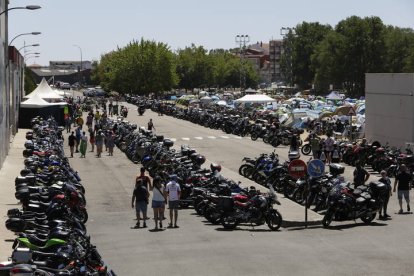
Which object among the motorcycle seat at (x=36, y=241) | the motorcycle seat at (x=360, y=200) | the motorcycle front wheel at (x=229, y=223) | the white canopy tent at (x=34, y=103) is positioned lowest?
the motorcycle front wheel at (x=229, y=223)

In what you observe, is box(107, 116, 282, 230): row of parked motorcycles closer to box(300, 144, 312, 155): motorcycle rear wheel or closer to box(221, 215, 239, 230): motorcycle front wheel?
box(221, 215, 239, 230): motorcycle front wheel

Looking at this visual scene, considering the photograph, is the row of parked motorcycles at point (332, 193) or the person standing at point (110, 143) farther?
the person standing at point (110, 143)

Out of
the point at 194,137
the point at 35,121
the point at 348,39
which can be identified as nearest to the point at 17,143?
the point at 35,121

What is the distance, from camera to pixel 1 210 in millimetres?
22062

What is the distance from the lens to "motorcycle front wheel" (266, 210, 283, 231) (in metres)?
19.4

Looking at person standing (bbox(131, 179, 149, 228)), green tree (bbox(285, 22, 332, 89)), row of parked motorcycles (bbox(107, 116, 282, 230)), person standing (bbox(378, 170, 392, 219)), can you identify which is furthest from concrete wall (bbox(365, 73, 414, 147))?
green tree (bbox(285, 22, 332, 89))

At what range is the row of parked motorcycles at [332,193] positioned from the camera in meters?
20.0

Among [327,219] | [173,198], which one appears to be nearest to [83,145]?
[173,198]

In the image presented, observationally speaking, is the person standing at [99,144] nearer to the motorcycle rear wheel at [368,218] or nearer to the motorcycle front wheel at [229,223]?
the motorcycle front wheel at [229,223]

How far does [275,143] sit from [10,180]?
58.0 ft

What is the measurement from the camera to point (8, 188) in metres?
27.1

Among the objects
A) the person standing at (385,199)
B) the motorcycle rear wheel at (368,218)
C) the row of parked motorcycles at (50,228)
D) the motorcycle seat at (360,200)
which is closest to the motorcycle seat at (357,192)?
the motorcycle seat at (360,200)

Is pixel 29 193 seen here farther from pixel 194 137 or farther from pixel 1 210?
pixel 194 137

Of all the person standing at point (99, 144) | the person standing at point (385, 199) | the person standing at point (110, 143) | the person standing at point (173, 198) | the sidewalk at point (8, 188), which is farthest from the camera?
the person standing at point (110, 143)
